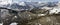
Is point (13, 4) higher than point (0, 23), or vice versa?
point (13, 4)

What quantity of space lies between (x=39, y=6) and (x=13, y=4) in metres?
0.27

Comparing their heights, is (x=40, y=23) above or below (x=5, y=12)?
below

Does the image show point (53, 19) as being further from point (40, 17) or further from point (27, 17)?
point (27, 17)

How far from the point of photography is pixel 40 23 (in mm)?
845

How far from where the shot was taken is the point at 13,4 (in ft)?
2.99

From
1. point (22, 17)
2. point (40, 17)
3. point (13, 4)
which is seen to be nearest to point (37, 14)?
point (40, 17)

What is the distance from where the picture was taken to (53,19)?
2.78 feet

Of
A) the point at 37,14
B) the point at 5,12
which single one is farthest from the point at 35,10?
the point at 5,12

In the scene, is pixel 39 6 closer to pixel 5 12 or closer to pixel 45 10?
pixel 45 10

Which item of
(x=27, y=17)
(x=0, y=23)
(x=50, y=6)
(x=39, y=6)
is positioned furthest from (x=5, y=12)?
(x=50, y=6)

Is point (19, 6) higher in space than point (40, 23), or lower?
higher

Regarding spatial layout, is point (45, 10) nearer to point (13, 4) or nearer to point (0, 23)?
point (13, 4)

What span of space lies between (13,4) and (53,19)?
1.41 ft

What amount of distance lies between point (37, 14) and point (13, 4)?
270mm
